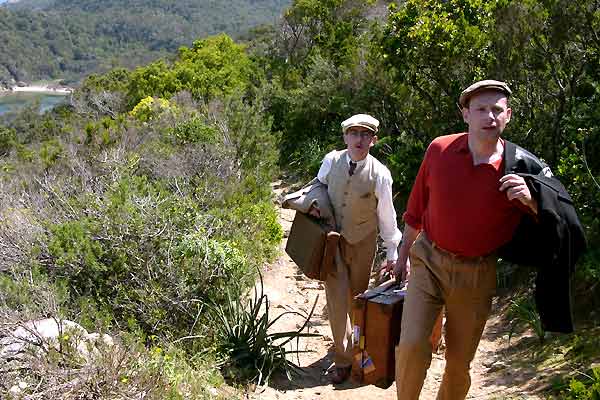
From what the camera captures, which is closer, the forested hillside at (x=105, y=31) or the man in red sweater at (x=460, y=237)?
the man in red sweater at (x=460, y=237)

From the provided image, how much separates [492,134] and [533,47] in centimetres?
358

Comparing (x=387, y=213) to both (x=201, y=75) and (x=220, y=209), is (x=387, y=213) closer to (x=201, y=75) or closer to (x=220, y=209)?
(x=220, y=209)

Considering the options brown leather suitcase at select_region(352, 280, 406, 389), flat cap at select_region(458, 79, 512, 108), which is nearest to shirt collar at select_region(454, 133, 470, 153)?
→ flat cap at select_region(458, 79, 512, 108)

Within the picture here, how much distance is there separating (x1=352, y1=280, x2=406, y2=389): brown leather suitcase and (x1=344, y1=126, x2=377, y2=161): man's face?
34.4 inches

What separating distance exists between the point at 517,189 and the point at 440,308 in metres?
0.80

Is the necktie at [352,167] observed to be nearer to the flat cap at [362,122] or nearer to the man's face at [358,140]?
the man's face at [358,140]

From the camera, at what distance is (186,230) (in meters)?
5.55

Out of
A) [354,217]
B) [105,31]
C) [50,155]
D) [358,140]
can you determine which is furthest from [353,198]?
[105,31]

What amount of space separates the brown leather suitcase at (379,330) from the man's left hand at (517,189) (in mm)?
1033

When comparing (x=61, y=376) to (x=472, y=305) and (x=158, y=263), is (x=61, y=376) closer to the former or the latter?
(x=158, y=263)

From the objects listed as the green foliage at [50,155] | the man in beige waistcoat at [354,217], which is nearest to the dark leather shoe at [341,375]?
the man in beige waistcoat at [354,217]

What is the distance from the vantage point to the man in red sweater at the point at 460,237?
3.13m

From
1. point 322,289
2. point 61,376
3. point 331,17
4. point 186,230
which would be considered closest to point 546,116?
point 322,289

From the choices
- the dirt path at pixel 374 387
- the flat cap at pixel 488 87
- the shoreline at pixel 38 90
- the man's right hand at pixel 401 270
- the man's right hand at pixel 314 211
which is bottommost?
the shoreline at pixel 38 90
